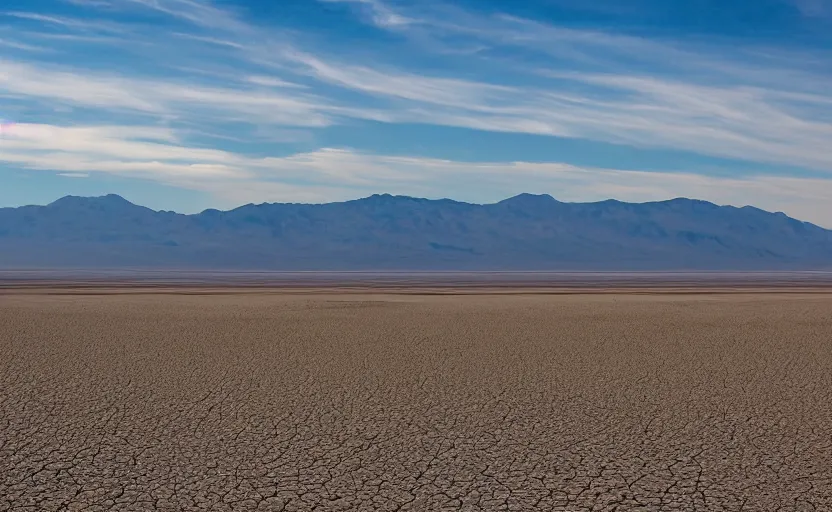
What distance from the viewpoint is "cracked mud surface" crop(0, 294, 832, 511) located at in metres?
8.01

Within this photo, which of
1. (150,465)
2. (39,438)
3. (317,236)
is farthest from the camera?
(317,236)

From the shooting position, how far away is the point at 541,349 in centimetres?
1596

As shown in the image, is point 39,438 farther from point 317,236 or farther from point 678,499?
point 317,236

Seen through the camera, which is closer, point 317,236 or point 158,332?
point 158,332

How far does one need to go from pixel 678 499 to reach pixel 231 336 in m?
11.6

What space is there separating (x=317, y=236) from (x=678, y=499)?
187m

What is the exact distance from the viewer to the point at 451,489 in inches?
318

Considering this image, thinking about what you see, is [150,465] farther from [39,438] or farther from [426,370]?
[426,370]

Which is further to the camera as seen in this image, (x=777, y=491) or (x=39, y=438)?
(x=39, y=438)

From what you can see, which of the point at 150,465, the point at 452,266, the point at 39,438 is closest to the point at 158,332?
the point at 39,438

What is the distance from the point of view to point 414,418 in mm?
10680

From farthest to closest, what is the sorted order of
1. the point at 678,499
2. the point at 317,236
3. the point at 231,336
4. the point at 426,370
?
the point at 317,236
the point at 231,336
the point at 426,370
the point at 678,499

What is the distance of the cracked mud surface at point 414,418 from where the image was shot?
8.01 meters

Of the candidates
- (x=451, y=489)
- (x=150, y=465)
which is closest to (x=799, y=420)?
(x=451, y=489)
